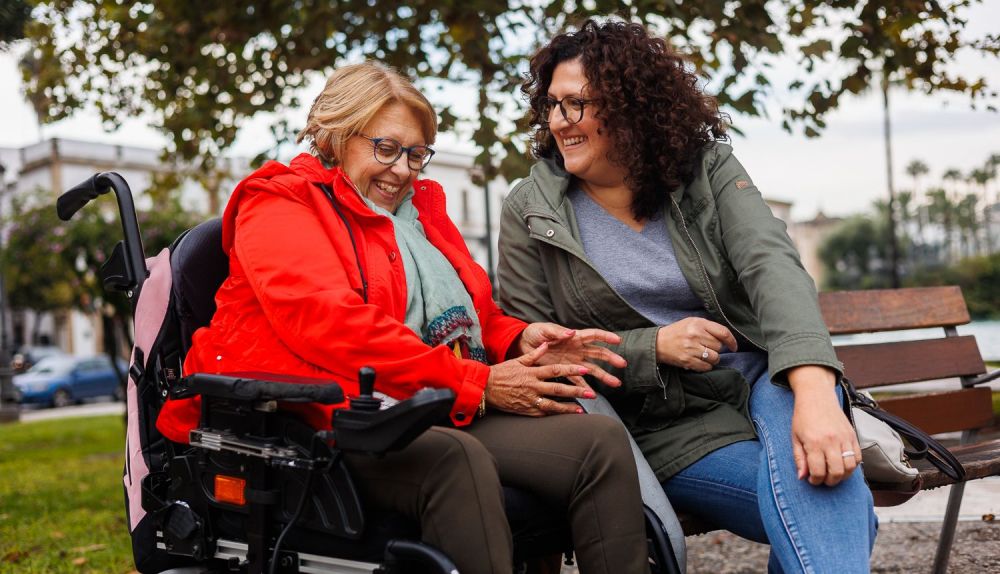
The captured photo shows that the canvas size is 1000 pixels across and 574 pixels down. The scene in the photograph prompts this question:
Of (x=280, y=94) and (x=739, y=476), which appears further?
(x=280, y=94)

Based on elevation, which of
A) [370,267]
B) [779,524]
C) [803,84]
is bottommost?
[779,524]

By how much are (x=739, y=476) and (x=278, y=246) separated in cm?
129

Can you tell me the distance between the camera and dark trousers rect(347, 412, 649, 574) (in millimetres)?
2018

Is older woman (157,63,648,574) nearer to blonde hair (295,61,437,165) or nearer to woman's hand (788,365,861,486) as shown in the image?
blonde hair (295,61,437,165)

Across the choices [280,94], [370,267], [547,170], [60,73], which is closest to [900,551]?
[547,170]

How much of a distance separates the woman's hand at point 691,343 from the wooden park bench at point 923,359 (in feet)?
3.86

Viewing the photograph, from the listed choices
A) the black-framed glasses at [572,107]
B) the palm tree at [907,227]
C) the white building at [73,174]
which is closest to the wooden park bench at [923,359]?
the black-framed glasses at [572,107]

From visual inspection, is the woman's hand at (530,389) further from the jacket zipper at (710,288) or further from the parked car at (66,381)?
the parked car at (66,381)

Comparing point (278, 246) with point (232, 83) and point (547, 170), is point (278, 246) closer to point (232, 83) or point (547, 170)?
point (547, 170)

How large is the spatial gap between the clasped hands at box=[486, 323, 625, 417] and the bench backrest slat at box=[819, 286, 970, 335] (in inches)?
55.1

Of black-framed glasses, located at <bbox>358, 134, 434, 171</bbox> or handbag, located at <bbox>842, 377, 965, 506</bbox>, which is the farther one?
black-framed glasses, located at <bbox>358, 134, 434, 171</bbox>

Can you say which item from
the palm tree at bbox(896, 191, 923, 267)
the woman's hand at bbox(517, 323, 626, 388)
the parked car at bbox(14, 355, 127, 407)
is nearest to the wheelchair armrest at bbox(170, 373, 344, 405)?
the woman's hand at bbox(517, 323, 626, 388)

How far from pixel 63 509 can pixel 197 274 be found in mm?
4620

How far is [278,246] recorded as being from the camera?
2312 millimetres
